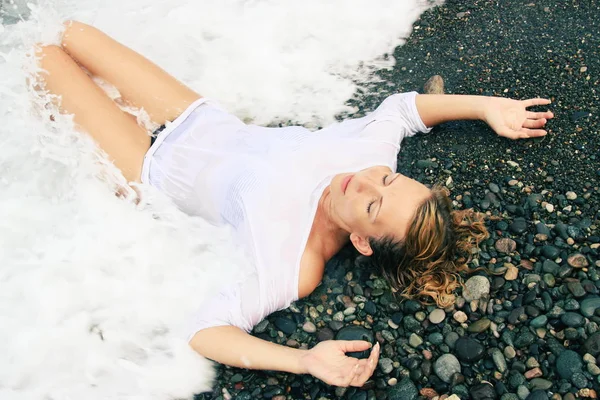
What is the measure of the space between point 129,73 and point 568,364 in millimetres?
3837

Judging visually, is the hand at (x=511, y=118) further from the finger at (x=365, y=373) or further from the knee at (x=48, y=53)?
the knee at (x=48, y=53)

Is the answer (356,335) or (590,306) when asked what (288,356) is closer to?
(356,335)

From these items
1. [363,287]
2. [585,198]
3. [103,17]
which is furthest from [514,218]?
[103,17]

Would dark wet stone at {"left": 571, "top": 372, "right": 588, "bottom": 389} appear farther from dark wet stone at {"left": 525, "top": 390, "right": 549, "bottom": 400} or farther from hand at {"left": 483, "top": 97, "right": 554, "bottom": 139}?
hand at {"left": 483, "top": 97, "right": 554, "bottom": 139}

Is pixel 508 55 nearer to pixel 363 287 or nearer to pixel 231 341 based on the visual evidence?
pixel 363 287

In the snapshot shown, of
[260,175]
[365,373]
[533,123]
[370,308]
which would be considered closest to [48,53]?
[260,175]

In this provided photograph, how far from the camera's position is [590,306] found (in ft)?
11.7

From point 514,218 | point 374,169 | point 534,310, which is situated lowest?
point 534,310

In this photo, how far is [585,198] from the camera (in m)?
4.18

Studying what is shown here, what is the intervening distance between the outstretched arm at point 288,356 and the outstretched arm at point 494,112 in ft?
6.85

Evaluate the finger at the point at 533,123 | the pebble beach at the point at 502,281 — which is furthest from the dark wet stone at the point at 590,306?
the finger at the point at 533,123

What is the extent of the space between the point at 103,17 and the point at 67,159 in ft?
9.29

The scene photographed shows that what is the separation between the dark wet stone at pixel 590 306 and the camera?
3.55 m

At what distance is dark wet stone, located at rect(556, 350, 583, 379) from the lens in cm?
333
